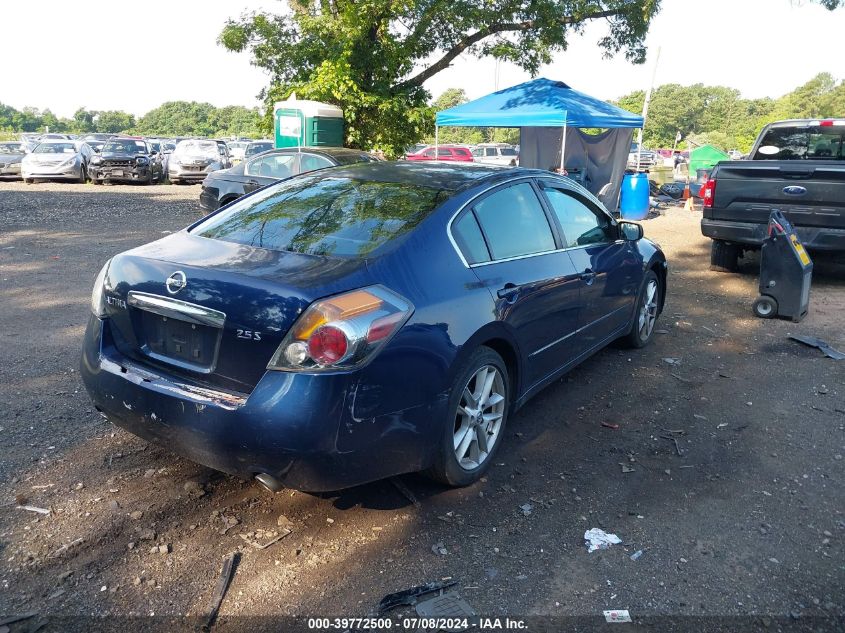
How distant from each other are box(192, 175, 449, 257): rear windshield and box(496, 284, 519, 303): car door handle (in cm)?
56

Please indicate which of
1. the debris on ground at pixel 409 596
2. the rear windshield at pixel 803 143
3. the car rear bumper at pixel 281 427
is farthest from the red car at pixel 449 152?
the debris on ground at pixel 409 596

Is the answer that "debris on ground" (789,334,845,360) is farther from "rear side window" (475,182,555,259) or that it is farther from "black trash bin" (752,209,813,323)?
"rear side window" (475,182,555,259)

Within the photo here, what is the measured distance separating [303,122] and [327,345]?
40.2 ft

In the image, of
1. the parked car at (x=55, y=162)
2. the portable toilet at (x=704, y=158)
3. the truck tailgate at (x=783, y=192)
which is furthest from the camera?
the portable toilet at (x=704, y=158)

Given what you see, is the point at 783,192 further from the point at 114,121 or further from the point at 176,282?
the point at 114,121

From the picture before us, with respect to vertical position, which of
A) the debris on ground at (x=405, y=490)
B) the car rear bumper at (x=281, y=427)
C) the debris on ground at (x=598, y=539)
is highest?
the car rear bumper at (x=281, y=427)

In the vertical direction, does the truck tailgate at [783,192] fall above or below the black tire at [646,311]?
above

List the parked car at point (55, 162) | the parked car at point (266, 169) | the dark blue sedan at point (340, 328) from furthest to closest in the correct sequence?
the parked car at point (55, 162), the parked car at point (266, 169), the dark blue sedan at point (340, 328)

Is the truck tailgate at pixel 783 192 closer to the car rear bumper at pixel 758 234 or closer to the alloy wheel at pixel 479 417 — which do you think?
the car rear bumper at pixel 758 234

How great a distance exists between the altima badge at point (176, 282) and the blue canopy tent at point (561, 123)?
34.2 ft

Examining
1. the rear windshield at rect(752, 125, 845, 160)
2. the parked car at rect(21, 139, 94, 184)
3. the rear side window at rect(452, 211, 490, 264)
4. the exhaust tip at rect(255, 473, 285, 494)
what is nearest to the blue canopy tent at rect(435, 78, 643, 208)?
the rear windshield at rect(752, 125, 845, 160)

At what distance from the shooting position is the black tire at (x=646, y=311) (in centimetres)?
573

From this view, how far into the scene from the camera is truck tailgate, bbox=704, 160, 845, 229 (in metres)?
7.73

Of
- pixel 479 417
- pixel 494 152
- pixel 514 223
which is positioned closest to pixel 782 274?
→ pixel 514 223
